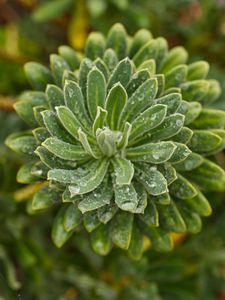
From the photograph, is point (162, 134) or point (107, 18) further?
point (107, 18)

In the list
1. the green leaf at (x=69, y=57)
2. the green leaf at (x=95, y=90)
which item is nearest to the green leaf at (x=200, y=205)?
the green leaf at (x=95, y=90)

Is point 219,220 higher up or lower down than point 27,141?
lower down

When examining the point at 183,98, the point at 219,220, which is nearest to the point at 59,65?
the point at 183,98

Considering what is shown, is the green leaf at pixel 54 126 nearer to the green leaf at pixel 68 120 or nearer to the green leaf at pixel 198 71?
the green leaf at pixel 68 120

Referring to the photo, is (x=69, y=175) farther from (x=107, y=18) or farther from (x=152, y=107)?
(x=107, y=18)

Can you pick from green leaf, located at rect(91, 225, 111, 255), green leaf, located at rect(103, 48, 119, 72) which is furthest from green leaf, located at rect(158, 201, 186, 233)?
green leaf, located at rect(103, 48, 119, 72)

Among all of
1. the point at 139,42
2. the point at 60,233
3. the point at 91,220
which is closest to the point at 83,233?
the point at 60,233

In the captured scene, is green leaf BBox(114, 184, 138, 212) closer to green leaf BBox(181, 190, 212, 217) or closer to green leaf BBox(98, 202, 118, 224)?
green leaf BBox(98, 202, 118, 224)
